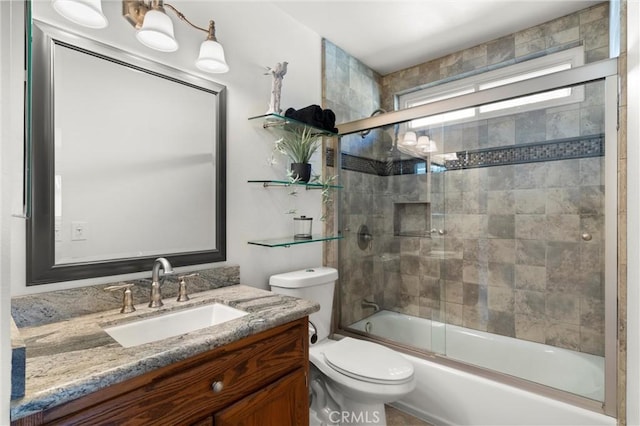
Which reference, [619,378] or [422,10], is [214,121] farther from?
[619,378]

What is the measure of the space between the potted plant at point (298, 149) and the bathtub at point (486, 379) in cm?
125

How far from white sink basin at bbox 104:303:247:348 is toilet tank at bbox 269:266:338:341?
473 millimetres

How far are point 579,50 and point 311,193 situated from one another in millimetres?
1944

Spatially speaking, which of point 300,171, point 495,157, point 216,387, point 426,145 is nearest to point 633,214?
point 495,157

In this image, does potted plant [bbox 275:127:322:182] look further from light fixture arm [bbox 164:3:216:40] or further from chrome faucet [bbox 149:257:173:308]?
chrome faucet [bbox 149:257:173:308]

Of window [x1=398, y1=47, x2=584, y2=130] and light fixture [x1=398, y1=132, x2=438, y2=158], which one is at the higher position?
window [x1=398, y1=47, x2=584, y2=130]

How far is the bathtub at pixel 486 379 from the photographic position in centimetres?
156

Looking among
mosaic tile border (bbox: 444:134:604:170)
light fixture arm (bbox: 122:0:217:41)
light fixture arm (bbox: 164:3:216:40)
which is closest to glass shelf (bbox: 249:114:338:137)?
light fixture arm (bbox: 164:3:216:40)

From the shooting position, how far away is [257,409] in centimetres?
105

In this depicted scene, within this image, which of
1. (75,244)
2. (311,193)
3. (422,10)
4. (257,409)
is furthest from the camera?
Answer: (311,193)

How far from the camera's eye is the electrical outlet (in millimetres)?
1153

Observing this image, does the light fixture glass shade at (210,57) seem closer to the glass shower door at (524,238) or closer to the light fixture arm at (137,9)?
the light fixture arm at (137,9)

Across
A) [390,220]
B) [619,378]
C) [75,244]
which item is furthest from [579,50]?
[75,244]
